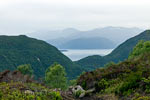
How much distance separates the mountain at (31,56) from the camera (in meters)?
138

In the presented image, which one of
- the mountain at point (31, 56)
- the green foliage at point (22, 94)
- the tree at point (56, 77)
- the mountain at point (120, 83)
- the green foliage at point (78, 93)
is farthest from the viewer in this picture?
the mountain at point (31, 56)

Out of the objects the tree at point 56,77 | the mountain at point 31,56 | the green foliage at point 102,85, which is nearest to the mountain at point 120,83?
the green foliage at point 102,85

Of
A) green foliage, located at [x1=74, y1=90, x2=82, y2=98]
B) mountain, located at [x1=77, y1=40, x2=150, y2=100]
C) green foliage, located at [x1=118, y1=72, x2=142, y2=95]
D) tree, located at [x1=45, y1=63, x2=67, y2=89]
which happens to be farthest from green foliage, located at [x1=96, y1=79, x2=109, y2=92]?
tree, located at [x1=45, y1=63, x2=67, y2=89]

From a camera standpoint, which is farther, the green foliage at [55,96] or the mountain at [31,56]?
the mountain at [31,56]

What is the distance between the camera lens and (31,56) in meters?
159

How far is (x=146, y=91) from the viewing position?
518 inches

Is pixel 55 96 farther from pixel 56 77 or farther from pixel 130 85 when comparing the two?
pixel 56 77

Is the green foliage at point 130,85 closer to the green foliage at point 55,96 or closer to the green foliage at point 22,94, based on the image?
the green foliage at point 55,96

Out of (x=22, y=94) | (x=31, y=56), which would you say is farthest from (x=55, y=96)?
(x=31, y=56)

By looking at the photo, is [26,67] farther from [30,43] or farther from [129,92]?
[30,43]

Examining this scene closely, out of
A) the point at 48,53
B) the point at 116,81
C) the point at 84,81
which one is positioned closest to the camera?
the point at 116,81

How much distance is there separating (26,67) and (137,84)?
64.3 m

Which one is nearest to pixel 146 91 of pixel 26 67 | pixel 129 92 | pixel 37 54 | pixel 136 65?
pixel 129 92

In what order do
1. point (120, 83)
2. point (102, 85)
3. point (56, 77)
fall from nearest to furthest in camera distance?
point (120, 83)
point (102, 85)
point (56, 77)
